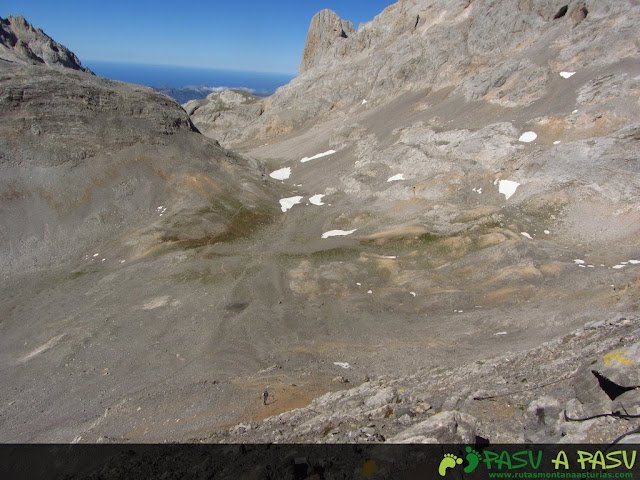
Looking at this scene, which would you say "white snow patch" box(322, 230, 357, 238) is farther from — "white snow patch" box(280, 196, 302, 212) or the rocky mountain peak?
the rocky mountain peak

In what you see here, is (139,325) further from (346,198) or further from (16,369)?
(346,198)

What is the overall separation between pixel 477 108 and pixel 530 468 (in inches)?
2427

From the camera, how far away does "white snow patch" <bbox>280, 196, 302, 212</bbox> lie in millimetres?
57862

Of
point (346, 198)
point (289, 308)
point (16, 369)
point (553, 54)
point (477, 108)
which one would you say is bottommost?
point (16, 369)

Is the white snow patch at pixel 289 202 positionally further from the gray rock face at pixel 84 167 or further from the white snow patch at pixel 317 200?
the gray rock face at pixel 84 167

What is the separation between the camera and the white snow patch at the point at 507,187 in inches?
1880

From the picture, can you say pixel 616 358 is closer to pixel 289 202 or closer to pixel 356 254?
pixel 356 254

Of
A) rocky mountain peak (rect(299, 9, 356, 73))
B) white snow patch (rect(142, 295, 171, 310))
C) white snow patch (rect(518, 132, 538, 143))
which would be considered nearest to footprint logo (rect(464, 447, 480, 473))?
white snow patch (rect(142, 295, 171, 310))

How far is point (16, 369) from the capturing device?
1148 inches

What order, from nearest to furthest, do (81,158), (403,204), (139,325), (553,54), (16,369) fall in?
(16,369) < (139,325) < (403,204) < (81,158) < (553,54)

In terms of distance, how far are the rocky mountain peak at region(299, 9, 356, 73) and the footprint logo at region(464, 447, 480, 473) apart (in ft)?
434

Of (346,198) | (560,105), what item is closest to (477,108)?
(560,105)

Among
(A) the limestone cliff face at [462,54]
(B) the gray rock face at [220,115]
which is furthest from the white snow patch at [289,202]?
(B) the gray rock face at [220,115]

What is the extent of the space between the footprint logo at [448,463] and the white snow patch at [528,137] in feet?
164
